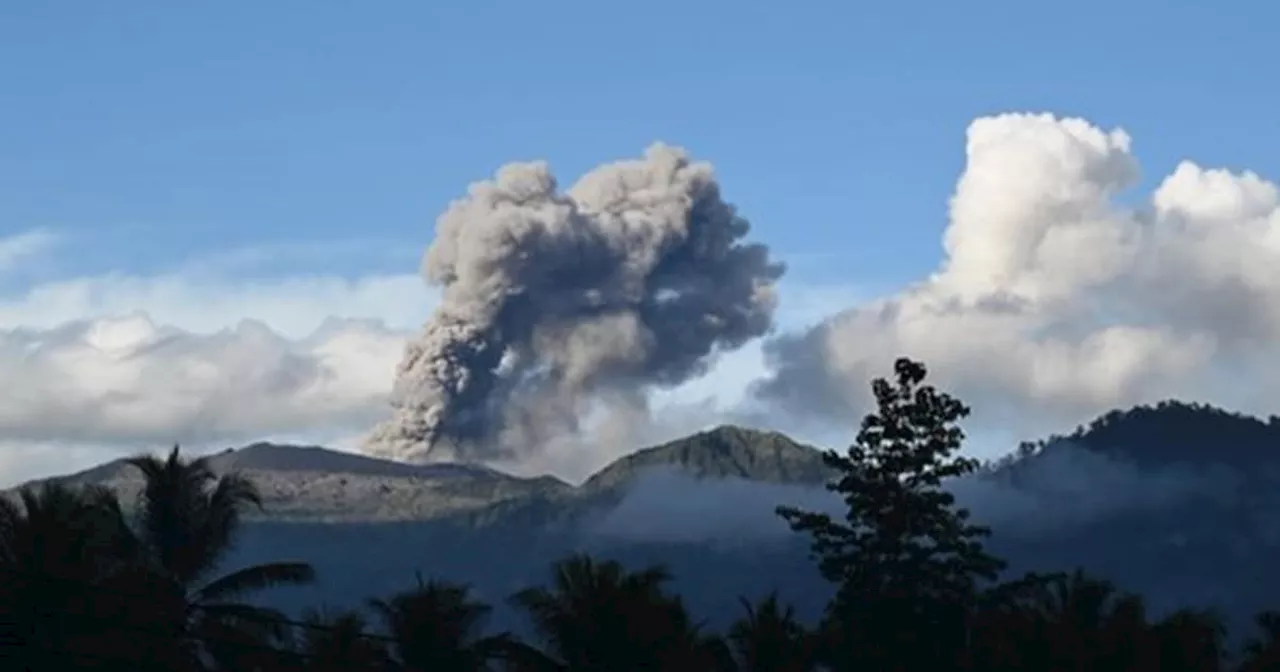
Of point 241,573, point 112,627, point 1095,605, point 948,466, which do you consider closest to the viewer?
point 112,627

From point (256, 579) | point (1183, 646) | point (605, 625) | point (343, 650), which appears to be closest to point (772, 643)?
point (605, 625)

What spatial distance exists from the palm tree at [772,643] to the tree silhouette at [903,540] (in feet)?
8.95

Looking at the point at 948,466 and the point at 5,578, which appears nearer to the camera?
the point at 5,578

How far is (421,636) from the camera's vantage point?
72.2 meters

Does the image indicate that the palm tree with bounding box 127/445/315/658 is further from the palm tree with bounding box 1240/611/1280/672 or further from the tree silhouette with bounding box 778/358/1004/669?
the palm tree with bounding box 1240/611/1280/672

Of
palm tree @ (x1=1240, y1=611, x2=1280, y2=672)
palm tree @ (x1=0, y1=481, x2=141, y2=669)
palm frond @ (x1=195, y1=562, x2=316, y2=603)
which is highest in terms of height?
palm tree @ (x1=1240, y1=611, x2=1280, y2=672)

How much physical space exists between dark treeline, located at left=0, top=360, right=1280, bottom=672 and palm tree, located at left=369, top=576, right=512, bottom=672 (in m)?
0.07

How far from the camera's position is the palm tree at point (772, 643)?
226 ft

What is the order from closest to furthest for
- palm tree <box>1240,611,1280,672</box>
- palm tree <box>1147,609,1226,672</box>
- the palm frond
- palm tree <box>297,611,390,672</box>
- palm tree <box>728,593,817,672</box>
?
the palm frond → palm tree <box>297,611,390,672</box> → palm tree <box>728,593,817,672</box> → palm tree <box>1147,609,1226,672</box> → palm tree <box>1240,611,1280,672</box>

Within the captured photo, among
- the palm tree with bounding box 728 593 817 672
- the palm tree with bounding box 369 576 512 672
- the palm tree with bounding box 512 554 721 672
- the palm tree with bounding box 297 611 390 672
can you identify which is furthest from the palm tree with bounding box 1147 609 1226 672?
the palm tree with bounding box 297 611 390 672

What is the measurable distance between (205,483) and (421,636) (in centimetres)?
884

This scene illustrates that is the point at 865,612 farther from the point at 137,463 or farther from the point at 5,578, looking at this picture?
the point at 5,578

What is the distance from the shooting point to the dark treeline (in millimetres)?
56062

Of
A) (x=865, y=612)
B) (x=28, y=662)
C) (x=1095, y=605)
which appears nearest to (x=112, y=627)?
(x=28, y=662)
